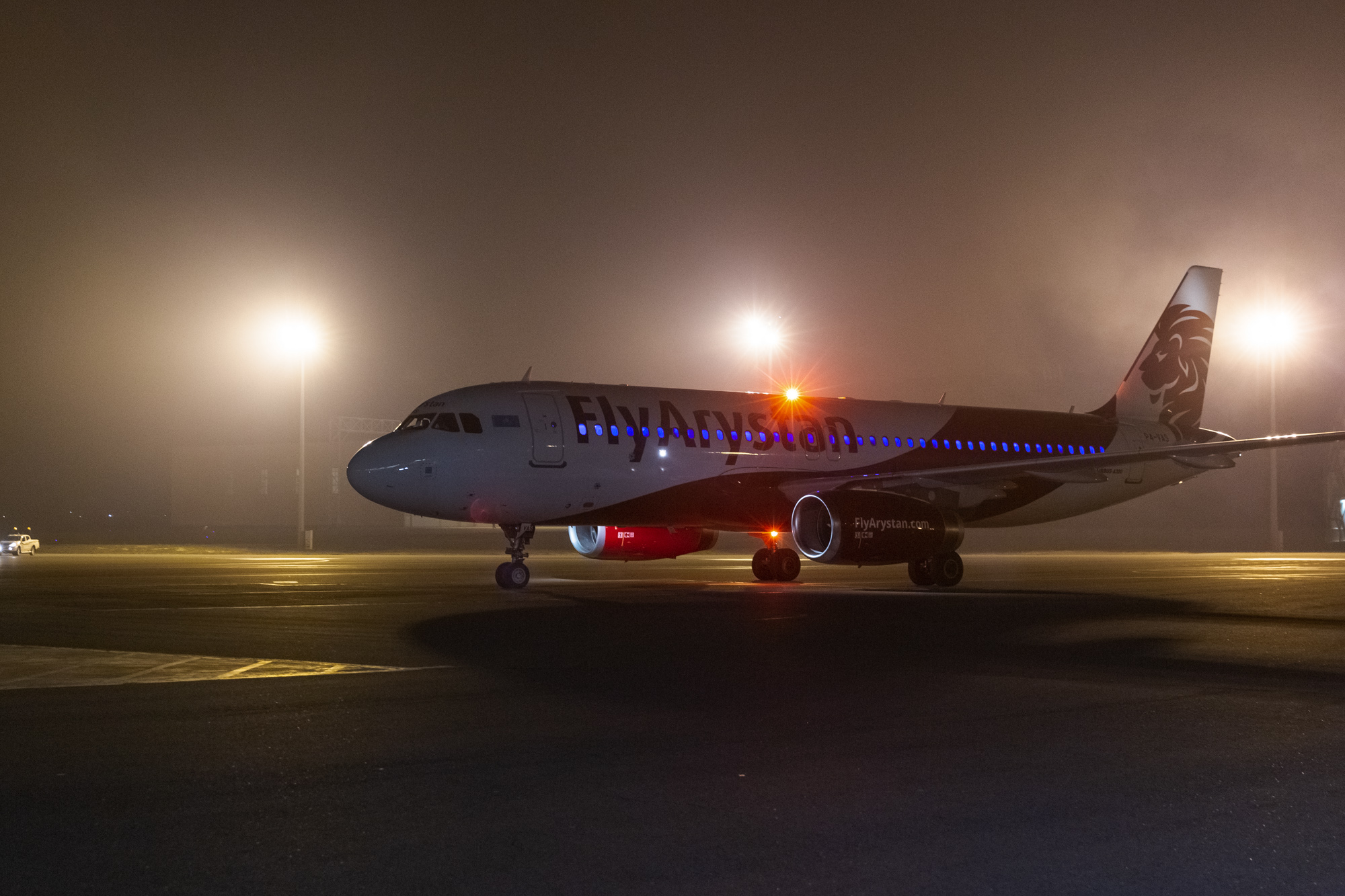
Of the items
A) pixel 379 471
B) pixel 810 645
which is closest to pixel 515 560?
pixel 379 471

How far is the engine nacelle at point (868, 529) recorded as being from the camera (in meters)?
21.1

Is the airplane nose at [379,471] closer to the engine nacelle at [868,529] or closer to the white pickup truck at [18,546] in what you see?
the engine nacelle at [868,529]

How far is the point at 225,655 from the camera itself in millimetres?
11266

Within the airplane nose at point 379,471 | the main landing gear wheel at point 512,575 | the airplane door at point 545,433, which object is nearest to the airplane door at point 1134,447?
the airplane door at point 545,433

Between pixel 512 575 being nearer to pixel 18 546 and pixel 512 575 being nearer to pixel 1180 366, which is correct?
pixel 1180 366

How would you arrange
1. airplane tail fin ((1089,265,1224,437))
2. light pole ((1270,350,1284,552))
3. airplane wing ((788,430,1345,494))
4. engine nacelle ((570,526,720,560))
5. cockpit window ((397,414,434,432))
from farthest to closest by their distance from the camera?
light pole ((1270,350,1284,552)), airplane tail fin ((1089,265,1224,437)), engine nacelle ((570,526,720,560)), airplane wing ((788,430,1345,494)), cockpit window ((397,414,434,432))

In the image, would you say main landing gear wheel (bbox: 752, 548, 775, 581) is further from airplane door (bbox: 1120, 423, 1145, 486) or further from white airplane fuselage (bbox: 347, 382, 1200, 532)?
airplane door (bbox: 1120, 423, 1145, 486)

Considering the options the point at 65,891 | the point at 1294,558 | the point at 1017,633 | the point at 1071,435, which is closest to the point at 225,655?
the point at 65,891

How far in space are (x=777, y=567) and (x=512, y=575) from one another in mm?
6429

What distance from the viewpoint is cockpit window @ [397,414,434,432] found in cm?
2156

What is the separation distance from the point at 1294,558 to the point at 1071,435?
14371 mm

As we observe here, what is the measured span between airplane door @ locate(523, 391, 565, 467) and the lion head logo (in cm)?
1839

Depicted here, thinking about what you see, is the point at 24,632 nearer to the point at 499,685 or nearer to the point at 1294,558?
the point at 499,685

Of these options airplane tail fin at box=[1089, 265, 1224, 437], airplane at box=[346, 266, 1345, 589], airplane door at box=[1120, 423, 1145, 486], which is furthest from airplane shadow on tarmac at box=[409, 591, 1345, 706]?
airplane tail fin at box=[1089, 265, 1224, 437]
